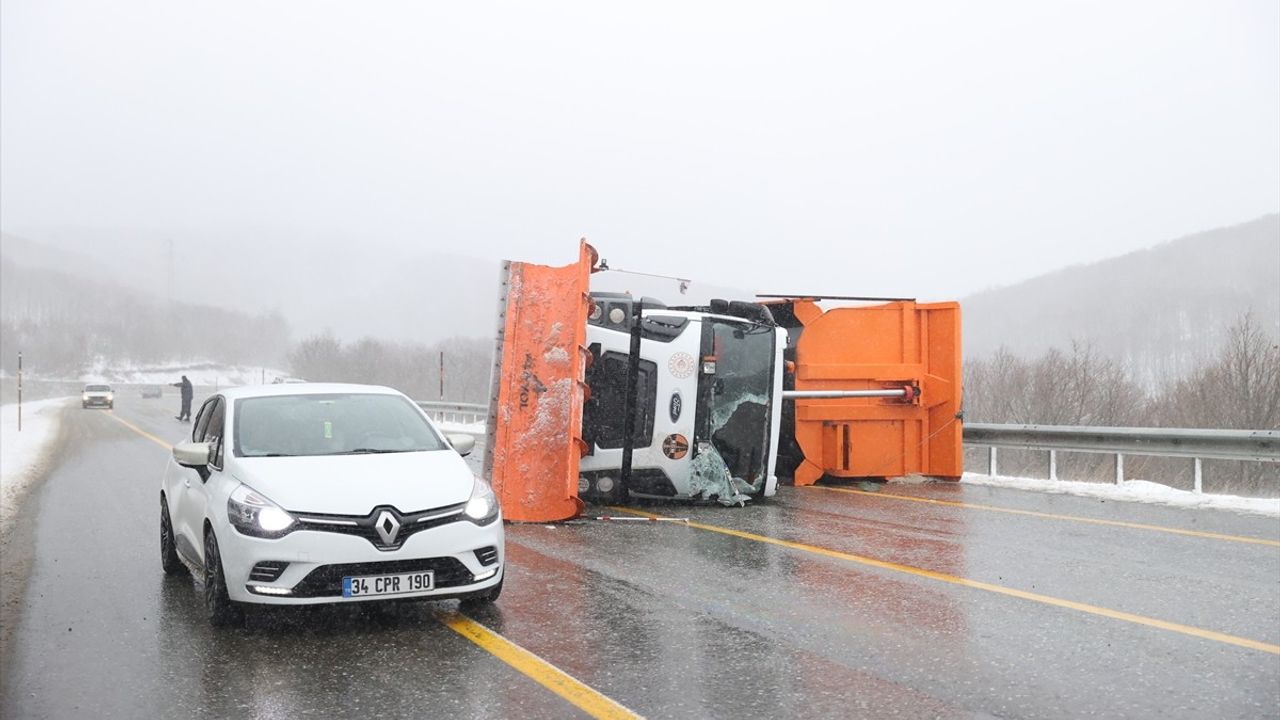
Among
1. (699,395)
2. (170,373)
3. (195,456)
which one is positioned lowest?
(195,456)

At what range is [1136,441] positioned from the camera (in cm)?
1276

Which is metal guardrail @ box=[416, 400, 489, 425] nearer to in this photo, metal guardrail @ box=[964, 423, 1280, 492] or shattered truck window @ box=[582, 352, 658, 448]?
metal guardrail @ box=[964, 423, 1280, 492]

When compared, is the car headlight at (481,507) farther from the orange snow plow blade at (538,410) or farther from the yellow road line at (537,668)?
the orange snow plow blade at (538,410)

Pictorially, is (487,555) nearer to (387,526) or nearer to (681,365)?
(387,526)

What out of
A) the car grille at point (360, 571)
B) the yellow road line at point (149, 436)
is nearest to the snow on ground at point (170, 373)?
the yellow road line at point (149, 436)

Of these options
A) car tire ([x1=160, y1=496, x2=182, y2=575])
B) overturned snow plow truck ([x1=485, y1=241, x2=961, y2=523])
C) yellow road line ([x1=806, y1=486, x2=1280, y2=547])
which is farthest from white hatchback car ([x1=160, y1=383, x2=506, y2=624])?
yellow road line ([x1=806, y1=486, x2=1280, y2=547])

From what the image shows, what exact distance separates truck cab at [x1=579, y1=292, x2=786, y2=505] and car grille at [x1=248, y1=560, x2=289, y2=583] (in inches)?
212

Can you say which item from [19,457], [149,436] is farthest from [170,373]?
[19,457]

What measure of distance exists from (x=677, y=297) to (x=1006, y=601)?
21.1 feet

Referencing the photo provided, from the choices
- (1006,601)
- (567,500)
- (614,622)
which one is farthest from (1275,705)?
(567,500)

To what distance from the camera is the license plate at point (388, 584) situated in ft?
18.1

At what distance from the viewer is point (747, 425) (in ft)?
37.4

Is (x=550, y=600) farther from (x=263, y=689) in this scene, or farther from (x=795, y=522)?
(x=795, y=522)

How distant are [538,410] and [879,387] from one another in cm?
540
